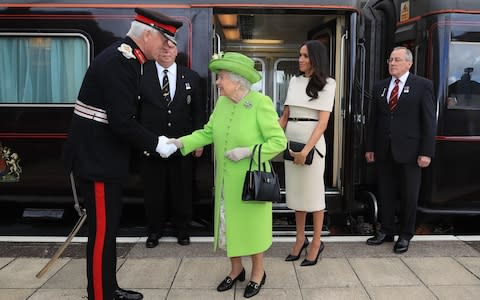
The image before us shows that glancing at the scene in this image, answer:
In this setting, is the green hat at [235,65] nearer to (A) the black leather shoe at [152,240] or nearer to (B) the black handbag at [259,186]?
(B) the black handbag at [259,186]

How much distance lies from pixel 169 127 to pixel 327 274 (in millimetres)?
1840

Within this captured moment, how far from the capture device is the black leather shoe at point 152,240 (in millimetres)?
4215

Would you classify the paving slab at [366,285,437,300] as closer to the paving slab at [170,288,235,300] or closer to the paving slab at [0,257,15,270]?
the paving slab at [170,288,235,300]

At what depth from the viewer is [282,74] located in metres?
7.70

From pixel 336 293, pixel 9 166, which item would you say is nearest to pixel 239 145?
pixel 336 293

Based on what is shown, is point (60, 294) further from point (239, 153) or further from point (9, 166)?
point (9, 166)

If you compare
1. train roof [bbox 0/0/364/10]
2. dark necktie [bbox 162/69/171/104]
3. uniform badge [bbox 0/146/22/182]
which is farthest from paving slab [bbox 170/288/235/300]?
train roof [bbox 0/0/364/10]

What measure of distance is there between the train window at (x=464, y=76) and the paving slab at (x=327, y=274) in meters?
2.08

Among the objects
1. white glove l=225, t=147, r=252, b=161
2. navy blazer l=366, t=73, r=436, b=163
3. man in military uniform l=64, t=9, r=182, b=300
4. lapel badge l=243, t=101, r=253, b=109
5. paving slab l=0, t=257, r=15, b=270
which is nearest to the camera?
man in military uniform l=64, t=9, r=182, b=300

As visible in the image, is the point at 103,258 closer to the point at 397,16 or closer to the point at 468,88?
the point at 468,88

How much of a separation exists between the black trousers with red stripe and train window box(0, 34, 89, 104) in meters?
2.20

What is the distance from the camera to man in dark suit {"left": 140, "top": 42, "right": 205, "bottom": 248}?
417 cm

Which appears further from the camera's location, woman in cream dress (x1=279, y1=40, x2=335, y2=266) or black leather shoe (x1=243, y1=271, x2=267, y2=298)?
woman in cream dress (x1=279, y1=40, x2=335, y2=266)

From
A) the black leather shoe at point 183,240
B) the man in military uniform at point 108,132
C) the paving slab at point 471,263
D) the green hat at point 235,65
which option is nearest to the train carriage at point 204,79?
the black leather shoe at point 183,240
